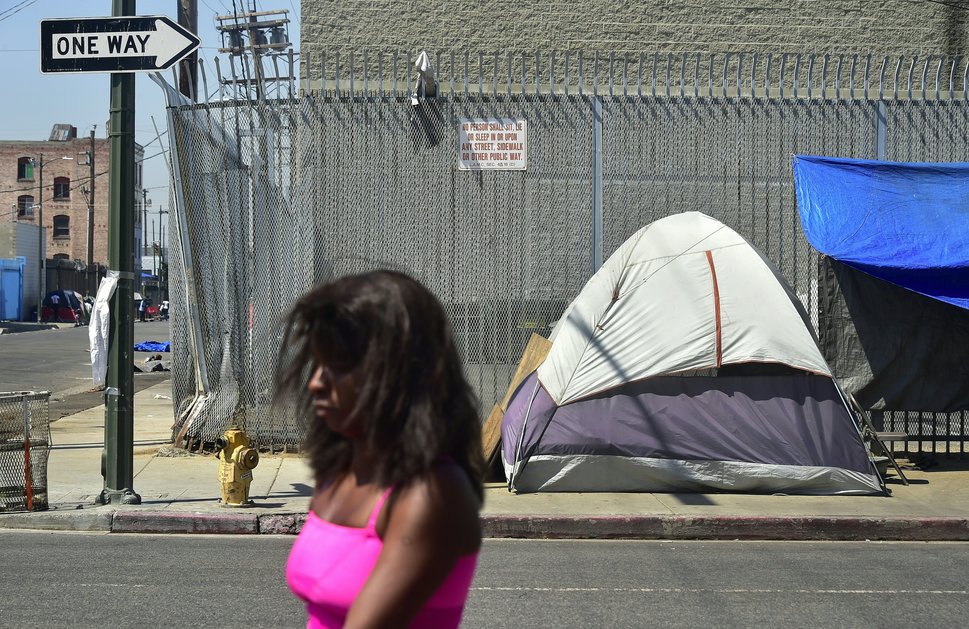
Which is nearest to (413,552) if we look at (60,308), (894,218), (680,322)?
(680,322)

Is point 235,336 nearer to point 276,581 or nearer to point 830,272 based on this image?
point 276,581

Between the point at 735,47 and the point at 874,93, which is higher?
the point at 735,47

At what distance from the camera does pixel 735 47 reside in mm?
15852

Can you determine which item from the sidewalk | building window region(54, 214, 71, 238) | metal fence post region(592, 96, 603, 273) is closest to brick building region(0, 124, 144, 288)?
building window region(54, 214, 71, 238)

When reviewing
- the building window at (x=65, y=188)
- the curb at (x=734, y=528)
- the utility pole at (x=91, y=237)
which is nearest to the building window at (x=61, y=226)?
the building window at (x=65, y=188)

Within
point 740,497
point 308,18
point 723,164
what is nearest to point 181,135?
point 308,18

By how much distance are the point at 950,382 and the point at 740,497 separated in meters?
3.04

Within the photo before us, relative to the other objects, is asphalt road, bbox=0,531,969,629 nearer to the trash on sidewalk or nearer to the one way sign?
the one way sign

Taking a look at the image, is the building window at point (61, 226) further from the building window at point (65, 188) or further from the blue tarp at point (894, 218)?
the blue tarp at point (894, 218)

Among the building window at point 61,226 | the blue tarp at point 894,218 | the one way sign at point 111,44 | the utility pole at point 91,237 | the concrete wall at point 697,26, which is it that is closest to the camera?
the one way sign at point 111,44

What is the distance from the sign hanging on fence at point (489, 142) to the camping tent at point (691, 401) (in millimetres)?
2508

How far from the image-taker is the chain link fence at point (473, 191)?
1110cm

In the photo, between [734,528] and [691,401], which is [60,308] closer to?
[691,401]

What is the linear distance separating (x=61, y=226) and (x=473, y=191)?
68.5m
